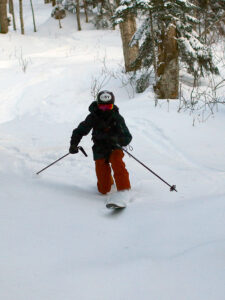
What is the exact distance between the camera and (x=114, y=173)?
410cm

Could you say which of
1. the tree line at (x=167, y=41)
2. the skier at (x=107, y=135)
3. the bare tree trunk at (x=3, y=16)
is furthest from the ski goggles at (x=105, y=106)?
the bare tree trunk at (x=3, y=16)

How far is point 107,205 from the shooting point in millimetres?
3617

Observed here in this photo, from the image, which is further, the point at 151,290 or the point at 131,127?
the point at 131,127

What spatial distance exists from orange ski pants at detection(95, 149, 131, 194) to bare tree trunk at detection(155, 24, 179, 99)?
476 centimetres

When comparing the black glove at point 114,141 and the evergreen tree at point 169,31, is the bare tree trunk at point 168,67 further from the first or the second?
the black glove at point 114,141

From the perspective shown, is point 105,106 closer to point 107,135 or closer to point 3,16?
point 107,135

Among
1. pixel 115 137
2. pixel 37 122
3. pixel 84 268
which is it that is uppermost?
pixel 115 137

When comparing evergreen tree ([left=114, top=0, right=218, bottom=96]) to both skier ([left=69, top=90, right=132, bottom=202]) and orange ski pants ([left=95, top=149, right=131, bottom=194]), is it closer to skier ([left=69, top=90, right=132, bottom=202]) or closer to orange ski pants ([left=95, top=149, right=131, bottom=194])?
skier ([left=69, top=90, right=132, bottom=202])

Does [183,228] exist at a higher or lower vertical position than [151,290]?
lower

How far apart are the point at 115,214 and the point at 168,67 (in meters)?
5.71

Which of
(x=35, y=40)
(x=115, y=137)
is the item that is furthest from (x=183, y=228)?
(x=35, y=40)

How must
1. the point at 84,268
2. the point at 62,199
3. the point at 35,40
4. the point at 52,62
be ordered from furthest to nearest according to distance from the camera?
the point at 35,40
the point at 52,62
the point at 62,199
the point at 84,268

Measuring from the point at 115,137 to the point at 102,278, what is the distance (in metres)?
2.15

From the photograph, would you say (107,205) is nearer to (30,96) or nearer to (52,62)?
(30,96)
